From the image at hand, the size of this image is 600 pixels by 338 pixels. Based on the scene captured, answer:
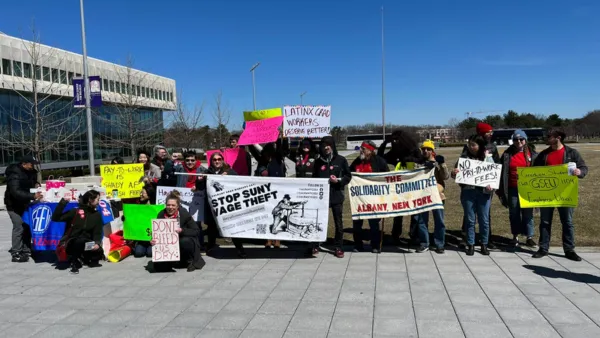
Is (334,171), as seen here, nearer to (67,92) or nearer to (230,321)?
(230,321)

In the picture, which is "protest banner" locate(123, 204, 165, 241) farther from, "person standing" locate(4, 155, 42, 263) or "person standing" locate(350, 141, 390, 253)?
"person standing" locate(350, 141, 390, 253)

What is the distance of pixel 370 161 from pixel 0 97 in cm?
3354

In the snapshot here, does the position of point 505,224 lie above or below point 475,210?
below

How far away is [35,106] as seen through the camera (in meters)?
17.0

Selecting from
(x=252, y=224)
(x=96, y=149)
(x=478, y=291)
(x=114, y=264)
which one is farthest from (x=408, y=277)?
(x=96, y=149)

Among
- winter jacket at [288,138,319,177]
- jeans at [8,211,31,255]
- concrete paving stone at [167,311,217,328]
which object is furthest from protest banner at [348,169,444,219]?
jeans at [8,211,31,255]

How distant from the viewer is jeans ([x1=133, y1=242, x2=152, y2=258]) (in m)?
7.50

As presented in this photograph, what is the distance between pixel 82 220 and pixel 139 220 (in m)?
0.91

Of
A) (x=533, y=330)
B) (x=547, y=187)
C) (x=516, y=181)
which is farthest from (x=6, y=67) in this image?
(x=533, y=330)

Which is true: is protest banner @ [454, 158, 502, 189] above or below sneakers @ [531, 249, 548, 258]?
above

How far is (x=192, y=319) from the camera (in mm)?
4641

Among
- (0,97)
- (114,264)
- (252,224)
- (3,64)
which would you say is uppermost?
(3,64)

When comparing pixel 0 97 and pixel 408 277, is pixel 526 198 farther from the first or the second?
pixel 0 97

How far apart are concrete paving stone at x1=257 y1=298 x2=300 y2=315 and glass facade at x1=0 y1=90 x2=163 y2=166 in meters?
21.9
